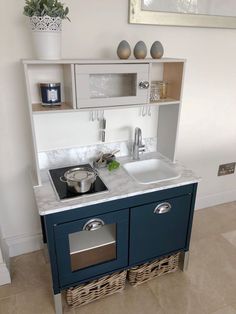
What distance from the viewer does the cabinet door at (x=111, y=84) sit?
53.1 inches

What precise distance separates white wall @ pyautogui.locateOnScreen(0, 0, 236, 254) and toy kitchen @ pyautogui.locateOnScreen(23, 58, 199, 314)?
12cm

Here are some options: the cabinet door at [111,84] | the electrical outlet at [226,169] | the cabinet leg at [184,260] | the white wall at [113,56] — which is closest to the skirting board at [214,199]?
the white wall at [113,56]

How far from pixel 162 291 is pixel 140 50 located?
148cm

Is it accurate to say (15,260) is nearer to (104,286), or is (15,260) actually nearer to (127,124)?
(104,286)

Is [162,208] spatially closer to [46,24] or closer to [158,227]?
[158,227]

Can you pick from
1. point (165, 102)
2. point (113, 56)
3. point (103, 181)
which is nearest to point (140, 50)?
point (113, 56)

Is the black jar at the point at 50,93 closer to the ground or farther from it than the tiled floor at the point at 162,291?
farther from it

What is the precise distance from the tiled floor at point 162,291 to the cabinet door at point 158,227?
244mm

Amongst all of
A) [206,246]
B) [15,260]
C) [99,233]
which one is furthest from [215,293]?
[15,260]

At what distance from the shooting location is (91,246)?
145 centimetres

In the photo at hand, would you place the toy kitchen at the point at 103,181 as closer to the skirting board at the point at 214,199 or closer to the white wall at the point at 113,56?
the white wall at the point at 113,56

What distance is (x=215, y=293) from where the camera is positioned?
5.38ft

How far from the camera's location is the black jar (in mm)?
1423

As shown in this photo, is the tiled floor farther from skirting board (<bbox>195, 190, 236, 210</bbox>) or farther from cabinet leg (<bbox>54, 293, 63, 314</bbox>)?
skirting board (<bbox>195, 190, 236, 210</bbox>)
